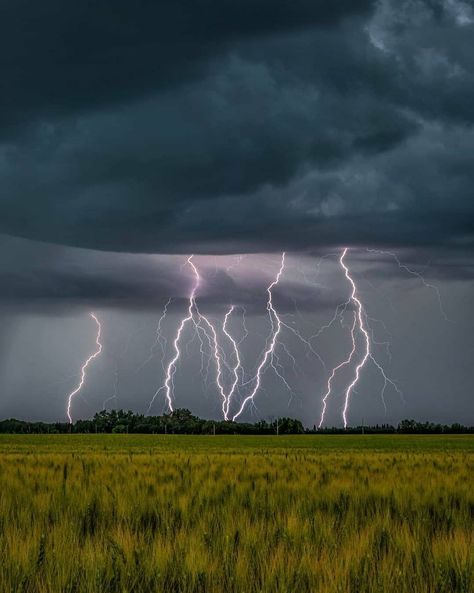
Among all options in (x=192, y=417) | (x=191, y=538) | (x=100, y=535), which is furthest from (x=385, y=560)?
(x=192, y=417)

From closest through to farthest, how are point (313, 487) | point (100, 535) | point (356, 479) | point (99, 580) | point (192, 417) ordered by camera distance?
point (99, 580)
point (100, 535)
point (313, 487)
point (356, 479)
point (192, 417)

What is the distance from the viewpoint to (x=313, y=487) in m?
6.41

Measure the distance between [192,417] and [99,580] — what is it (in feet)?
367

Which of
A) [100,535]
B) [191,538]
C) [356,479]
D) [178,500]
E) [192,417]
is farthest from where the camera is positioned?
[192,417]

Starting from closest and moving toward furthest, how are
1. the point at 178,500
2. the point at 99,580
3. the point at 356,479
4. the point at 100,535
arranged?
the point at 99,580
the point at 100,535
the point at 178,500
the point at 356,479

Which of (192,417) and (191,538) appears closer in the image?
(191,538)

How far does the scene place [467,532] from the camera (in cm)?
418

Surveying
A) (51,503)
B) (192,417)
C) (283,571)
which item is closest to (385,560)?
(283,571)

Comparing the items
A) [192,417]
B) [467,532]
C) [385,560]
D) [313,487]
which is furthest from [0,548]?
[192,417]

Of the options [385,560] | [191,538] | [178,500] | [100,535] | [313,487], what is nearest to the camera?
[385,560]

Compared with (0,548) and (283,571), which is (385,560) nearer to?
(283,571)

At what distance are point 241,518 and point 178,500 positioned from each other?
106 cm

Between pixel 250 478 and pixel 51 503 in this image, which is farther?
pixel 250 478

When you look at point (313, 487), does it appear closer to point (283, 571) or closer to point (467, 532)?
point (467, 532)
